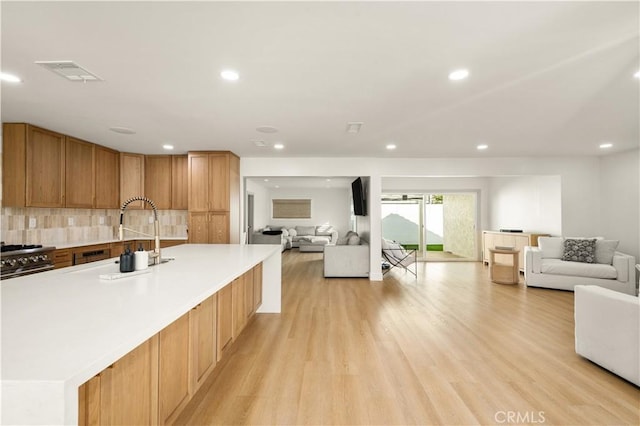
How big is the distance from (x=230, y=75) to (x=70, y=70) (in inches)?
46.0

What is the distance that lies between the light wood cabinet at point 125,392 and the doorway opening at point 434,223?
23.0ft

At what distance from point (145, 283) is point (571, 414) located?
263 centimetres

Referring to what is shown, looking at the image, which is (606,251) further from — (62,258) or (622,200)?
(62,258)

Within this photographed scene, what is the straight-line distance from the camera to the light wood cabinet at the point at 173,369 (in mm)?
1394

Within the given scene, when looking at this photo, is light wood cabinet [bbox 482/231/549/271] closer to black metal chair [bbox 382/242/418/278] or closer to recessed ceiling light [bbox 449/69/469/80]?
black metal chair [bbox 382/242/418/278]

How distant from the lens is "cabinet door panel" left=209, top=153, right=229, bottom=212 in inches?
199

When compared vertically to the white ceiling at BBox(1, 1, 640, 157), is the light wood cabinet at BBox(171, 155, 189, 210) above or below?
below

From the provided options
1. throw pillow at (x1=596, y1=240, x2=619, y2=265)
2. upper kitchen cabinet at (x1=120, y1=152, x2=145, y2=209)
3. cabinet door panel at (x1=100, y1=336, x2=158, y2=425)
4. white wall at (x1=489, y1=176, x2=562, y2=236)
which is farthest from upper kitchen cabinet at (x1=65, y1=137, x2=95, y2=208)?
white wall at (x1=489, y1=176, x2=562, y2=236)

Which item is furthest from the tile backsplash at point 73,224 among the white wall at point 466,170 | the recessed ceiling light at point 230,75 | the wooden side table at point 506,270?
the wooden side table at point 506,270

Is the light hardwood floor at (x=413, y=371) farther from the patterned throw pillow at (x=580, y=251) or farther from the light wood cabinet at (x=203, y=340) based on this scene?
the patterned throw pillow at (x=580, y=251)

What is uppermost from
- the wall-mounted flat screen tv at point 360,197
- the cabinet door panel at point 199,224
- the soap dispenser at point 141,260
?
the wall-mounted flat screen tv at point 360,197

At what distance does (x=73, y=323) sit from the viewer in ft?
3.38

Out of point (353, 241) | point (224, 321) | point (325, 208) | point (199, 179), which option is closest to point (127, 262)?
point (224, 321)
